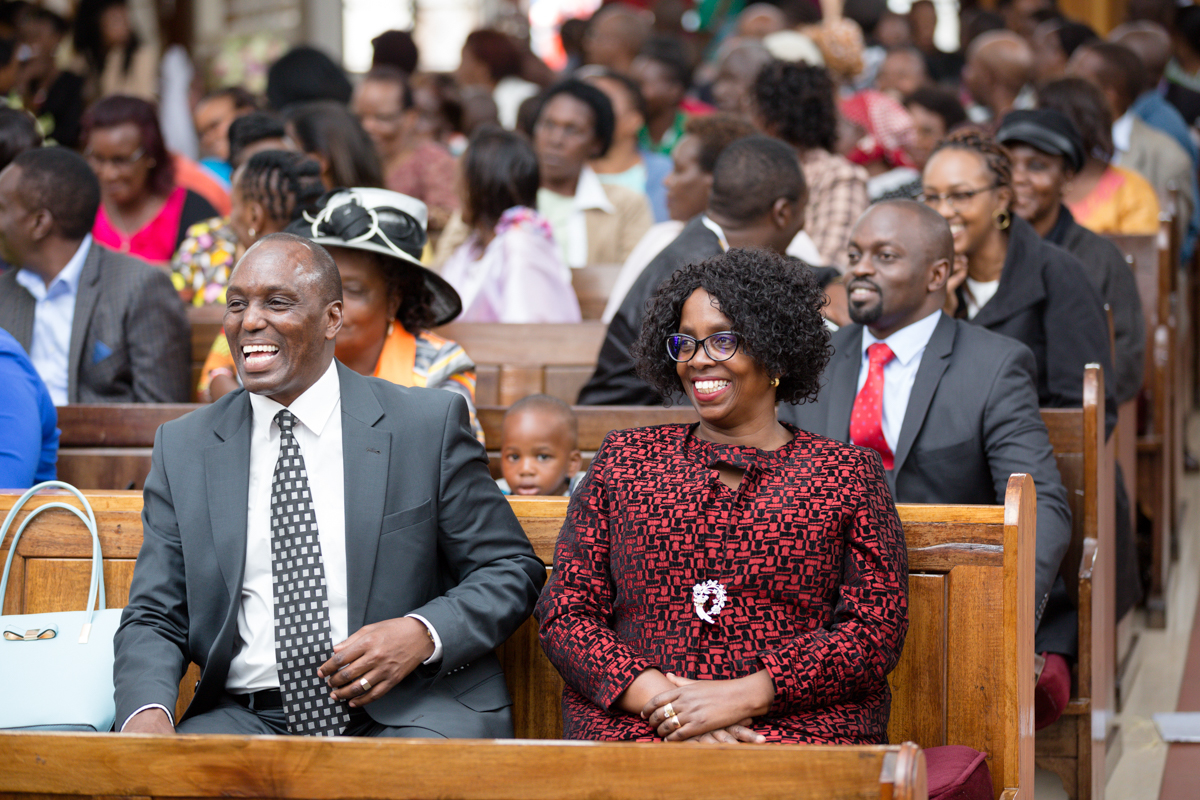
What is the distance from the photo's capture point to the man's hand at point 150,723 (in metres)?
2.23

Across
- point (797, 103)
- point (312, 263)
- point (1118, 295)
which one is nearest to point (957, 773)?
→ point (312, 263)

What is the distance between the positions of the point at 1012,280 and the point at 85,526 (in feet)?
8.33

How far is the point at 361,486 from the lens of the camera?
2.49 m

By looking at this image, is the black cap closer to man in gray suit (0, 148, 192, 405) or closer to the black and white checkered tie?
man in gray suit (0, 148, 192, 405)

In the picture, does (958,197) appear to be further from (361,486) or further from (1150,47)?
(1150,47)

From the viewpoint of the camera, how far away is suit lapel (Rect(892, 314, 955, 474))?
311 centimetres

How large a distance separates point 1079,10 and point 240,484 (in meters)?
11.1

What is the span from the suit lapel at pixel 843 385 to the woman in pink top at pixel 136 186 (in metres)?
3.26

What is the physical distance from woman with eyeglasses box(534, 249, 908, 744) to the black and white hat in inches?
44.9

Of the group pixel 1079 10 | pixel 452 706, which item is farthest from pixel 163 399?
pixel 1079 10

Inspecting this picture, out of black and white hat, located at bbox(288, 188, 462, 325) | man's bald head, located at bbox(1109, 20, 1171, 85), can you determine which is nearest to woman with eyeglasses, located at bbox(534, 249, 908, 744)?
black and white hat, located at bbox(288, 188, 462, 325)

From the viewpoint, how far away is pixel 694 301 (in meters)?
2.59

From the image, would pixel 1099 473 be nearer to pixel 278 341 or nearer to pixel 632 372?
pixel 632 372

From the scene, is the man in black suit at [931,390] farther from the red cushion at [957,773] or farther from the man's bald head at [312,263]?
the man's bald head at [312,263]
